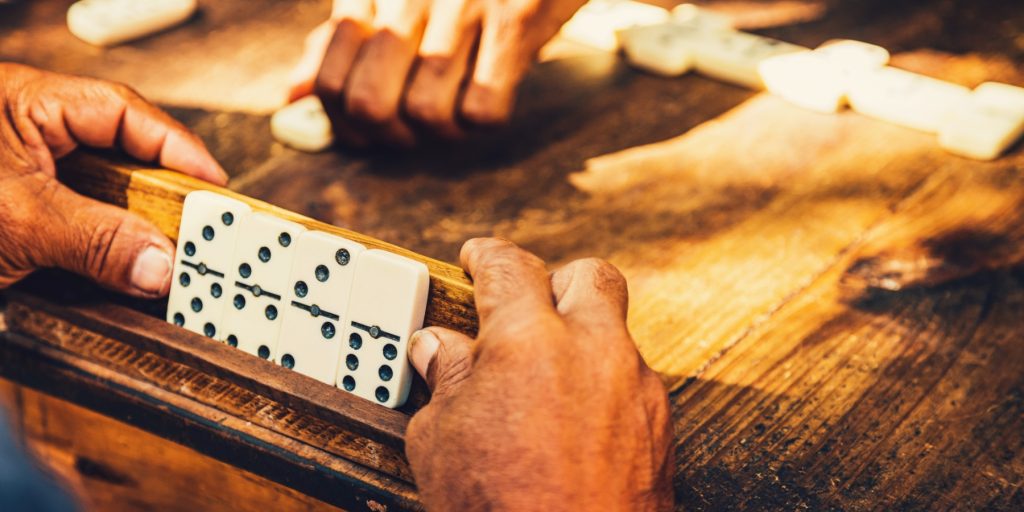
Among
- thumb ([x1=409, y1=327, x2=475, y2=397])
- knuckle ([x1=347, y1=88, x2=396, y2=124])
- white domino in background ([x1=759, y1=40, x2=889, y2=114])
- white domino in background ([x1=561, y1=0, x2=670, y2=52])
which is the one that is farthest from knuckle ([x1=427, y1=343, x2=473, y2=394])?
white domino in background ([x1=561, y1=0, x2=670, y2=52])

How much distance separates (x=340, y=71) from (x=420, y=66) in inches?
5.8

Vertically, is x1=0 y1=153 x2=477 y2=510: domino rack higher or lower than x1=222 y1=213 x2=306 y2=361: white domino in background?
lower

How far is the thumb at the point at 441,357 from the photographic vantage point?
0.95 meters

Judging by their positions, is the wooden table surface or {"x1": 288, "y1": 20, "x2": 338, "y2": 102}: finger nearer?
the wooden table surface

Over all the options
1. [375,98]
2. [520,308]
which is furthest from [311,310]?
[375,98]

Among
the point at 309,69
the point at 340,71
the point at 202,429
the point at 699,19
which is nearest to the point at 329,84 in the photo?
the point at 340,71

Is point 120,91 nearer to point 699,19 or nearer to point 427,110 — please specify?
point 427,110

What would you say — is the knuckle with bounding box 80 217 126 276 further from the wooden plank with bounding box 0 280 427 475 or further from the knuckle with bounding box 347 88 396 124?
the knuckle with bounding box 347 88 396 124

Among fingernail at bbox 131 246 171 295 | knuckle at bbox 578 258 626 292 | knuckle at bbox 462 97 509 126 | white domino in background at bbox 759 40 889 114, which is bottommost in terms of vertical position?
white domino in background at bbox 759 40 889 114

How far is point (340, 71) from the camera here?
169 cm

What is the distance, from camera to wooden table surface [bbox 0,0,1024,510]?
1094mm

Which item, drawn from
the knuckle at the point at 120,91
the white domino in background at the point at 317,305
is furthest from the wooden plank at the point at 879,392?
the knuckle at the point at 120,91

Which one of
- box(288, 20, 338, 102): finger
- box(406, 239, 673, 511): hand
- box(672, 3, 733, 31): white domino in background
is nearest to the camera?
box(406, 239, 673, 511): hand

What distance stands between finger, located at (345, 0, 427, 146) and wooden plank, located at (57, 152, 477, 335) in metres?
0.49
